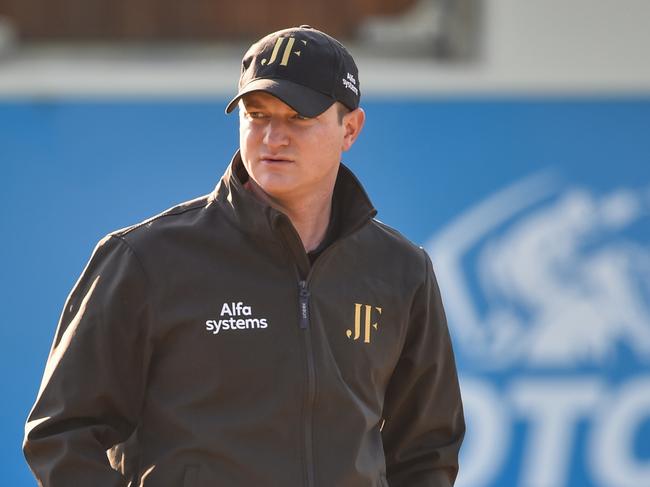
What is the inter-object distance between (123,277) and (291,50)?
0.49 m

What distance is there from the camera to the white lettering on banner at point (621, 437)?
507cm

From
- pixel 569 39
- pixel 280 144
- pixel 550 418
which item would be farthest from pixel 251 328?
pixel 569 39

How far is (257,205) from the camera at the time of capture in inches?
82.3

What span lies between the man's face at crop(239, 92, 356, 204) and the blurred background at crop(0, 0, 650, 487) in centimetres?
272

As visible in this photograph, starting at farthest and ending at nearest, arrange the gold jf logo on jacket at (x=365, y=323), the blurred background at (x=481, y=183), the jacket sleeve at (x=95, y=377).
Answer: the blurred background at (x=481, y=183) < the gold jf logo on jacket at (x=365, y=323) < the jacket sleeve at (x=95, y=377)

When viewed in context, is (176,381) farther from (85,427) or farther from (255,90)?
(255,90)

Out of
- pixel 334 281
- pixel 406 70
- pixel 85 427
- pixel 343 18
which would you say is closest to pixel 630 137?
pixel 406 70

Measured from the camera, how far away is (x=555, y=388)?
16.5ft

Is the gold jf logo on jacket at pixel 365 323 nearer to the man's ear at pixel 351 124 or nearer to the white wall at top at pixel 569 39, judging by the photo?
the man's ear at pixel 351 124

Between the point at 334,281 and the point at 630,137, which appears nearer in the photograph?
the point at 334,281

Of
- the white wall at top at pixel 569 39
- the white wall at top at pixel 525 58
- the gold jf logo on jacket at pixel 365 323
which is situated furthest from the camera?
the white wall at top at pixel 569 39

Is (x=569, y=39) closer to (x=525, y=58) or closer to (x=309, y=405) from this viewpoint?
(x=525, y=58)

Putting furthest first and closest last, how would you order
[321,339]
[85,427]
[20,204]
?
1. [20,204]
2. [321,339]
3. [85,427]

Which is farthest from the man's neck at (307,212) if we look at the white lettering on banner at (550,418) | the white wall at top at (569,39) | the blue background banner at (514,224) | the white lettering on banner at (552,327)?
the white wall at top at (569,39)
